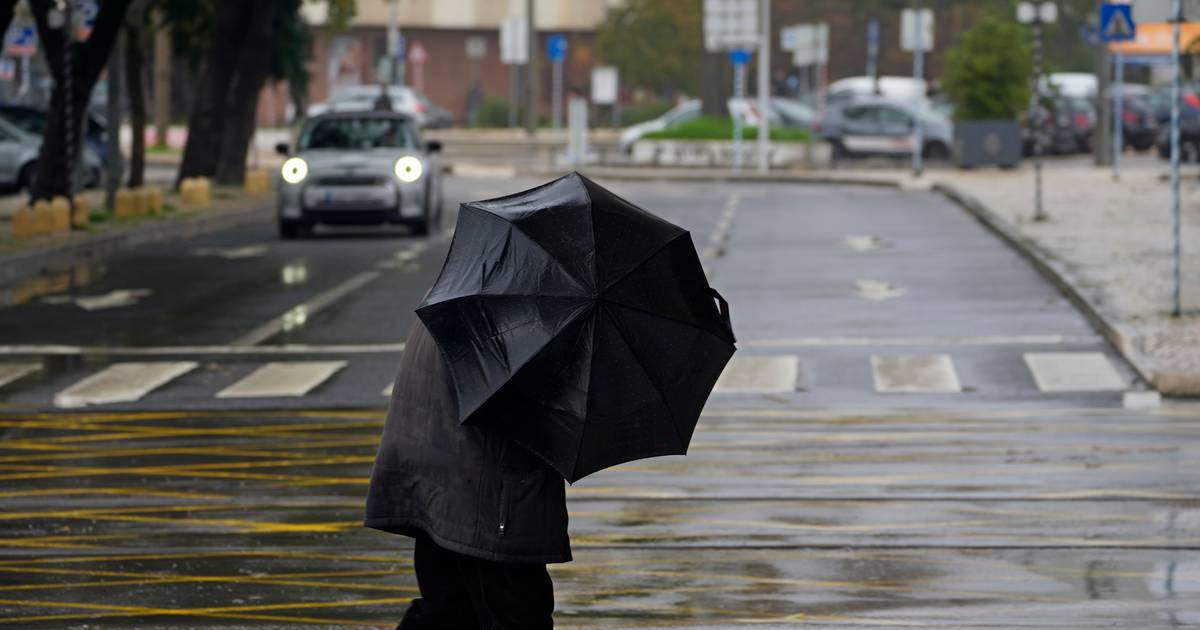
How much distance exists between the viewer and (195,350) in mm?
17047

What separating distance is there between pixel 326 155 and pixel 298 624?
21570 millimetres

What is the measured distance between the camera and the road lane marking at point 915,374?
14578mm

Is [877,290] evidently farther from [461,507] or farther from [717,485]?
[461,507]

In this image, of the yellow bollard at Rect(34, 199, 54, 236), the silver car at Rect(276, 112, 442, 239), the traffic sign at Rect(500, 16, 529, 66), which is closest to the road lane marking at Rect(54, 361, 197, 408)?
the yellow bollard at Rect(34, 199, 54, 236)

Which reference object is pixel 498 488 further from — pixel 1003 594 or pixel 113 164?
pixel 113 164

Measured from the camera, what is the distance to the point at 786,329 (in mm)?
18094

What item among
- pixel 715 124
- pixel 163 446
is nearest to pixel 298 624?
pixel 163 446

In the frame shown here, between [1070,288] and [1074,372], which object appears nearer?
[1074,372]

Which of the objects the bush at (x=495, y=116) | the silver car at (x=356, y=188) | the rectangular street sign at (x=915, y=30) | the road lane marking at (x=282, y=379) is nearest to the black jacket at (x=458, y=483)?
the road lane marking at (x=282, y=379)

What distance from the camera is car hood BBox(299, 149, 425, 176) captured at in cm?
2870

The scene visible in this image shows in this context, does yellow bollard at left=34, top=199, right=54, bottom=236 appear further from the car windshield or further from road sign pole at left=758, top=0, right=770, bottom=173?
road sign pole at left=758, top=0, right=770, bottom=173

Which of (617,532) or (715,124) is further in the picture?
(715,124)

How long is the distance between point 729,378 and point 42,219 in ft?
46.6

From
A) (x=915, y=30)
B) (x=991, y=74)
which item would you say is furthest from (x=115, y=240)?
(x=991, y=74)
